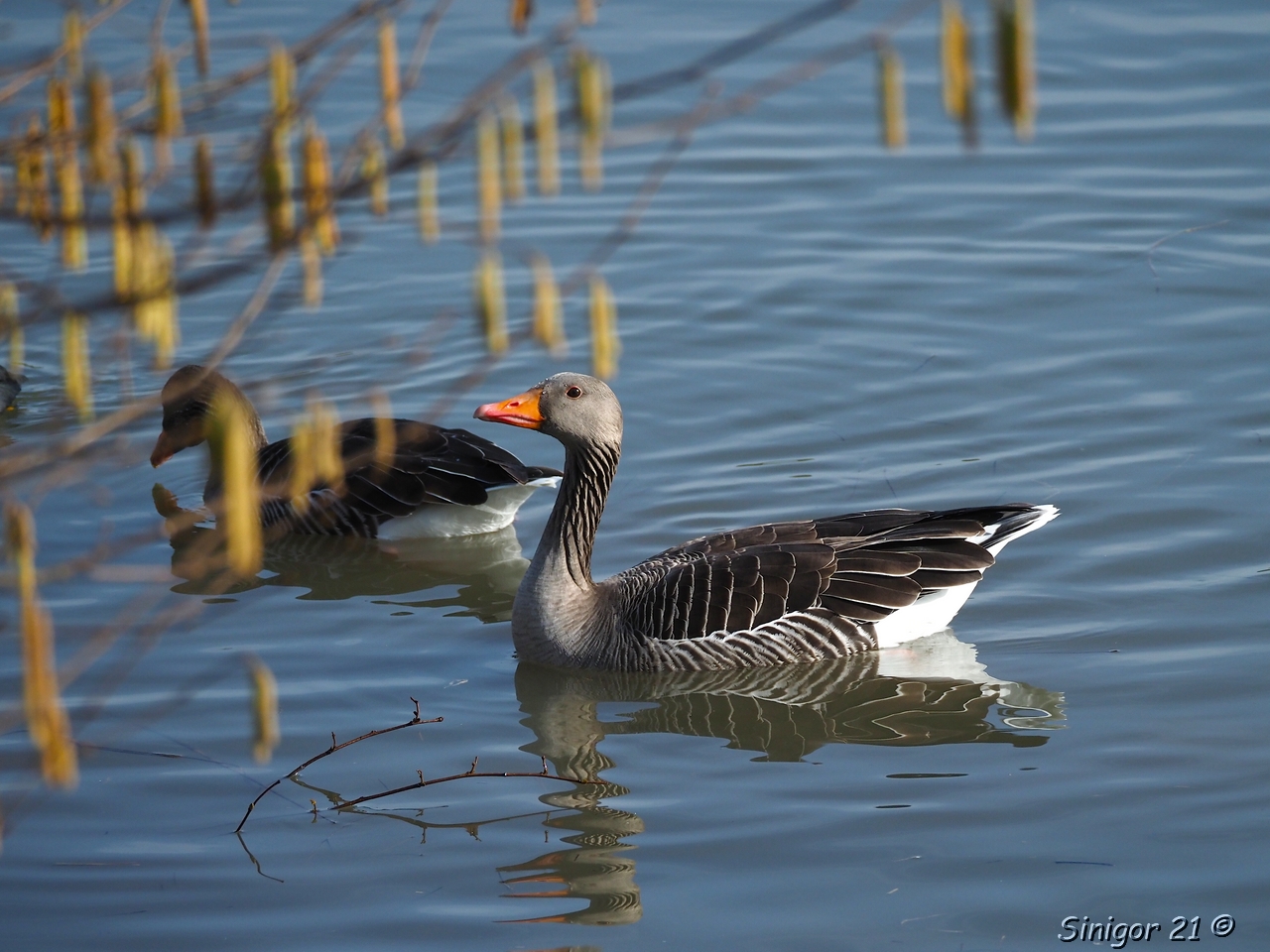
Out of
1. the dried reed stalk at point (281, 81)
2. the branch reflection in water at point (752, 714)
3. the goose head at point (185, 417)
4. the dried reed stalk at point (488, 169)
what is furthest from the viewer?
the goose head at point (185, 417)

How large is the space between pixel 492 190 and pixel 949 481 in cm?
737

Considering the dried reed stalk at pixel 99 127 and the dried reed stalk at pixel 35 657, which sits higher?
the dried reed stalk at pixel 99 127

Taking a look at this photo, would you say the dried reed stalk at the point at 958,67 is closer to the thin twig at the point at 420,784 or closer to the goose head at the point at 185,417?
the thin twig at the point at 420,784

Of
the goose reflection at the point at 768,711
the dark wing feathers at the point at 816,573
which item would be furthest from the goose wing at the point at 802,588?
the goose reflection at the point at 768,711

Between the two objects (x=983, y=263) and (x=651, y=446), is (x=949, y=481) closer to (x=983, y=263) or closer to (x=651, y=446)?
(x=651, y=446)

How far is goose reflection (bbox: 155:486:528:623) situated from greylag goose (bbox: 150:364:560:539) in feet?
0.36

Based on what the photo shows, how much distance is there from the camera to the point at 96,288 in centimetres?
1348

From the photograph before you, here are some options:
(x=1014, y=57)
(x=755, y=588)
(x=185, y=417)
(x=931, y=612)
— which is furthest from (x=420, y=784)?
(x=185, y=417)

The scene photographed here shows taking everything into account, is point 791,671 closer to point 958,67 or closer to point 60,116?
point 60,116

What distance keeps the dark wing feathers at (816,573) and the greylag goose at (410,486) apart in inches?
73.0

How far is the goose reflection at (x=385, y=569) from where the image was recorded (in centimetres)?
959

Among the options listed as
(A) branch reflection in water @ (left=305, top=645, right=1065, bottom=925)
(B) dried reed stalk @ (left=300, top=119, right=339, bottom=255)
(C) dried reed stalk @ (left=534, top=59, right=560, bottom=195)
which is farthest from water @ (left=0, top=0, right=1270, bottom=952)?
(C) dried reed stalk @ (left=534, top=59, right=560, bottom=195)

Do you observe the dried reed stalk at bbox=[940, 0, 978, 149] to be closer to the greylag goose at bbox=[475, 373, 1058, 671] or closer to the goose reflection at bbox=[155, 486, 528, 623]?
the greylag goose at bbox=[475, 373, 1058, 671]

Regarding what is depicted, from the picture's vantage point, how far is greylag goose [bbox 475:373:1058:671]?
27.4ft
